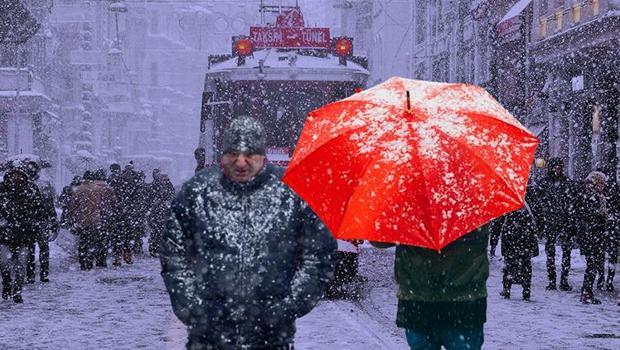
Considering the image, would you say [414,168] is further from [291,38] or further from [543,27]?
[543,27]

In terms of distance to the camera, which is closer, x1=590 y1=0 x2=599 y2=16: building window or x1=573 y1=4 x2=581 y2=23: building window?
x1=590 y1=0 x2=599 y2=16: building window

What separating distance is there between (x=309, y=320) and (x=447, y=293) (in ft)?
19.5

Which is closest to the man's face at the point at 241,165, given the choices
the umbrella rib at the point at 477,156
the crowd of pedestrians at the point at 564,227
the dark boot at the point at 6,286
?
the umbrella rib at the point at 477,156

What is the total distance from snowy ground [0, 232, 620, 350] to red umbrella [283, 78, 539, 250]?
4.25 meters

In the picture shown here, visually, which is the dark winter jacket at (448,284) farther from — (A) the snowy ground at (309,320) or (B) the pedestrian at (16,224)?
(B) the pedestrian at (16,224)

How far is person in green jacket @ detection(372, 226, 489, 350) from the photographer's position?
467 cm

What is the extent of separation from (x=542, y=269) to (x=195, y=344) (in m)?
14.8

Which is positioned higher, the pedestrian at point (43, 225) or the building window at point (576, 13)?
the building window at point (576, 13)

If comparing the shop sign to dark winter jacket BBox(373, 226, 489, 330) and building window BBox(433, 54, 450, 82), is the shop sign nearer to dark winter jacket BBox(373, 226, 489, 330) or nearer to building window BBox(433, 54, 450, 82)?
building window BBox(433, 54, 450, 82)

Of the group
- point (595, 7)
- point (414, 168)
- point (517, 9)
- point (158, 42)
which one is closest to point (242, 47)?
point (414, 168)

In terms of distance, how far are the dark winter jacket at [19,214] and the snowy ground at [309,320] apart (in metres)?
0.80

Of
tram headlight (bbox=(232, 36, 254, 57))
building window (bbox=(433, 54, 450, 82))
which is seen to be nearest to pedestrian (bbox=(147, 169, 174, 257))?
tram headlight (bbox=(232, 36, 254, 57))

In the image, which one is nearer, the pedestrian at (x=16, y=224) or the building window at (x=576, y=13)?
the pedestrian at (x=16, y=224)

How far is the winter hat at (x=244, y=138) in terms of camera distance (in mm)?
4203
